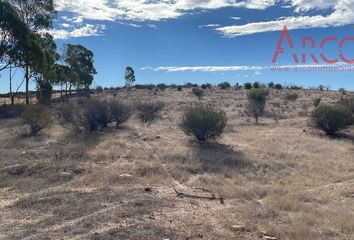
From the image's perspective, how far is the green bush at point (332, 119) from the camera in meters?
22.4

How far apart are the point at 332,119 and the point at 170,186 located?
1326cm

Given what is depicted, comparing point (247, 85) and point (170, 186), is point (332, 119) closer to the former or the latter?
point (170, 186)

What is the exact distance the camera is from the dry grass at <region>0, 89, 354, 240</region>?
8.33 metres

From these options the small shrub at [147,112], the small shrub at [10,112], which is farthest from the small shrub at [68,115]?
the small shrub at [10,112]

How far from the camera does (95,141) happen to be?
751 inches

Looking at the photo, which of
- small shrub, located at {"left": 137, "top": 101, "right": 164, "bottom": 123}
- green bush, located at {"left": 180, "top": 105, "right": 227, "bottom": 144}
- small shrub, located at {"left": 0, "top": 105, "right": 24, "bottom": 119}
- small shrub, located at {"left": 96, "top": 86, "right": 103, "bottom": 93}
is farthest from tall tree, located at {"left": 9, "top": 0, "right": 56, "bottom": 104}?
small shrub, located at {"left": 96, "top": 86, "right": 103, "bottom": 93}

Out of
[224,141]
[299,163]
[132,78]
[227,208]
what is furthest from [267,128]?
[132,78]

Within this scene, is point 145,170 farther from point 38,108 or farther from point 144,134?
point 38,108

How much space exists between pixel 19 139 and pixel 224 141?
918 cm

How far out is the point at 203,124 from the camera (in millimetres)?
19125

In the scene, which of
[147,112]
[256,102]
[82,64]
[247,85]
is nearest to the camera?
[147,112]

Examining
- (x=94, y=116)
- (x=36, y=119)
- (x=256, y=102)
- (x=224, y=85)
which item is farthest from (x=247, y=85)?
(x=36, y=119)

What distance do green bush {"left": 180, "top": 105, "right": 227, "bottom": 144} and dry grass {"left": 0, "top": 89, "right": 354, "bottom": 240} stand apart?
1.94 feet

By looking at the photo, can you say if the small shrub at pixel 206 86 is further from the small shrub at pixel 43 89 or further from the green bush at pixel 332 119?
the green bush at pixel 332 119
